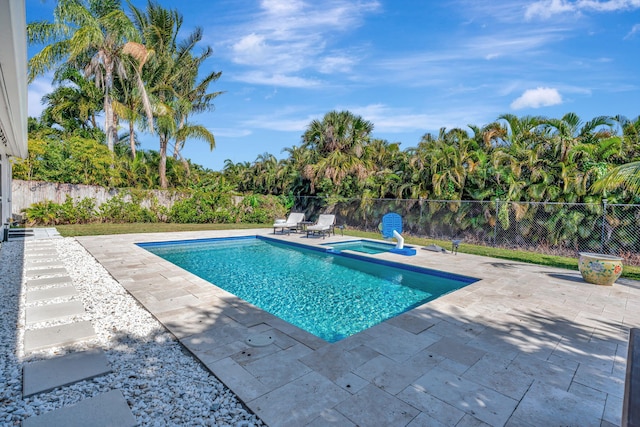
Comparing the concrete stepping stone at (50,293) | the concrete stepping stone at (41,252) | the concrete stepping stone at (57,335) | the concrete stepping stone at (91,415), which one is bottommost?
the concrete stepping stone at (91,415)

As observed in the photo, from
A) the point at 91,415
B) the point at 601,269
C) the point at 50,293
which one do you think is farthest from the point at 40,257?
the point at 601,269

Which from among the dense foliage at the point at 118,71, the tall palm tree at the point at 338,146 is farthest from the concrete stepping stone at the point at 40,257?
the tall palm tree at the point at 338,146

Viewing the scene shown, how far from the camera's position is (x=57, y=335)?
3.10m

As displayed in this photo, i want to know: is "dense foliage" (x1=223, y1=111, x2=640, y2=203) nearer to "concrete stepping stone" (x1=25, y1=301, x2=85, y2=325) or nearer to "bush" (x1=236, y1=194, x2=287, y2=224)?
"bush" (x1=236, y1=194, x2=287, y2=224)

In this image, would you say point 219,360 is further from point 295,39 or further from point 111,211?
point 111,211

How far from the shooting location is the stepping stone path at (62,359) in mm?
1979

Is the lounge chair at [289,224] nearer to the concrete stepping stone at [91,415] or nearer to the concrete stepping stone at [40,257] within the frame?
the concrete stepping stone at [40,257]

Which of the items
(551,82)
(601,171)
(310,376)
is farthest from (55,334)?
(551,82)

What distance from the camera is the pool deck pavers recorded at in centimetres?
212

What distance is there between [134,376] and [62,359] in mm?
764

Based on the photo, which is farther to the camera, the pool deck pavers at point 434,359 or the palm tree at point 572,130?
the palm tree at point 572,130

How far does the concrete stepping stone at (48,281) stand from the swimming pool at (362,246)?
6523mm

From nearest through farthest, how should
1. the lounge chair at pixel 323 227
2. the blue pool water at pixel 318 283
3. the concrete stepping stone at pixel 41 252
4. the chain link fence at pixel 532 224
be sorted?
the blue pool water at pixel 318 283 → the concrete stepping stone at pixel 41 252 → the chain link fence at pixel 532 224 → the lounge chair at pixel 323 227

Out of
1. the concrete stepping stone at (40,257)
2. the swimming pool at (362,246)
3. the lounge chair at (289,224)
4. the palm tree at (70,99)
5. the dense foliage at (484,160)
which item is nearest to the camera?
the concrete stepping stone at (40,257)
